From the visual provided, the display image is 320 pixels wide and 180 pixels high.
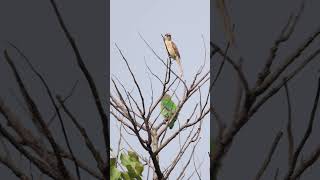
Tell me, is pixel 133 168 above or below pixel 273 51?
above

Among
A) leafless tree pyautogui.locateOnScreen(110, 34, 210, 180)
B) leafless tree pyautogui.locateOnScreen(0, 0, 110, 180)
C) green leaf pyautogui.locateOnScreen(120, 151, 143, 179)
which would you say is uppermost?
leafless tree pyautogui.locateOnScreen(110, 34, 210, 180)

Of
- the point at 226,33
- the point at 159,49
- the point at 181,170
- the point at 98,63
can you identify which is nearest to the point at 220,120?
the point at 226,33

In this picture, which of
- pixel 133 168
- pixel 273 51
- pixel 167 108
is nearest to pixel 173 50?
pixel 167 108

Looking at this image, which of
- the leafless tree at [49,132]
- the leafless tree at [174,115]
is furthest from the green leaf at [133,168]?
the leafless tree at [49,132]

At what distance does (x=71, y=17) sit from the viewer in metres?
0.43

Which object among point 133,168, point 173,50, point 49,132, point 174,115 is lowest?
point 49,132

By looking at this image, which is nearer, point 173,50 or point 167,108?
point 167,108

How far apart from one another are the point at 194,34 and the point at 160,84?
26 centimetres

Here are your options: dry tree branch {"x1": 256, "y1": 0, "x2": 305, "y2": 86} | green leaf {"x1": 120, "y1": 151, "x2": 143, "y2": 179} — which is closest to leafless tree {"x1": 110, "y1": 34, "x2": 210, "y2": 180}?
green leaf {"x1": 120, "y1": 151, "x2": 143, "y2": 179}

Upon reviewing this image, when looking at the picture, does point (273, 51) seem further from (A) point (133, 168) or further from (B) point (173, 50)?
(B) point (173, 50)

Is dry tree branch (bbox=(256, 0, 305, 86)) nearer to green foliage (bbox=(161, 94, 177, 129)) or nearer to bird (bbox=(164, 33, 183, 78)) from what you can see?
green foliage (bbox=(161, 94, 177, 129))

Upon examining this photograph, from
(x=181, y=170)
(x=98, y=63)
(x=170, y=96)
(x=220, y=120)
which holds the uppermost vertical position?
(x=170, y=96)

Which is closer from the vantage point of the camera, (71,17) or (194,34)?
(71,17)

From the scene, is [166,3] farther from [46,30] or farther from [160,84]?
[46,30]
